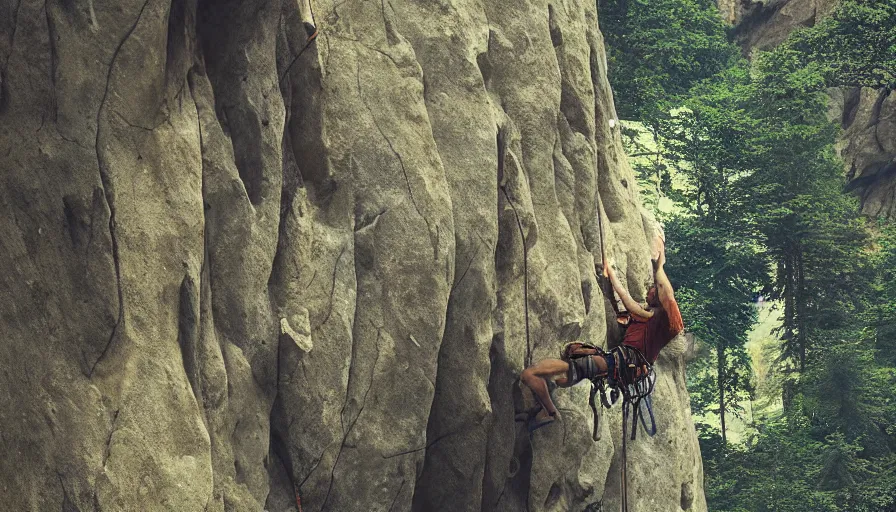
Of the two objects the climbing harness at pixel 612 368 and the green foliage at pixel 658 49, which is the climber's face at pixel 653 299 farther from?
the green foliage at pixel 658 49

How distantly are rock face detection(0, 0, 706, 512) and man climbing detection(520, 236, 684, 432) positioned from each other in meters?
0.30

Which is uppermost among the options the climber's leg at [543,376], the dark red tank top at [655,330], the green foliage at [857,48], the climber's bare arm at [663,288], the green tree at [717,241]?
the green foliage at [857,48]

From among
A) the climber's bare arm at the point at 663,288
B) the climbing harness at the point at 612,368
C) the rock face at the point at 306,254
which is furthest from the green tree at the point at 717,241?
the climber's bare arm at the point at 663,288

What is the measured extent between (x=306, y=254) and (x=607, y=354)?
3865mm

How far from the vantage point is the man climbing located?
13.4 meters

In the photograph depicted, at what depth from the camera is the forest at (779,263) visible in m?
29.6

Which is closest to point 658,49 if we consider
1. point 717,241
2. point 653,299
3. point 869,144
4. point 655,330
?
point 869,144

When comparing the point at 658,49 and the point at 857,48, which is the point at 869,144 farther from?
the point at 658,49

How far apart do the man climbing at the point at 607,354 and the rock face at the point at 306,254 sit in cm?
30

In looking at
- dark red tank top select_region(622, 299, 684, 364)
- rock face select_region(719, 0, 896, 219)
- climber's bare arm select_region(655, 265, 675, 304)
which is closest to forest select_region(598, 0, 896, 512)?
rock face select_region(719, 0, 896, 219)

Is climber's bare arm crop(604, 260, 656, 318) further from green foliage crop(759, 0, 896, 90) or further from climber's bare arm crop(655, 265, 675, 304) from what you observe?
green foliage crop(759, 0, 896, 90)

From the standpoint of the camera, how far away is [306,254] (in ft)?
38.0

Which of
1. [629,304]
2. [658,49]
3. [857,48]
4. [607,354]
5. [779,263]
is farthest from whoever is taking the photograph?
[857,48]

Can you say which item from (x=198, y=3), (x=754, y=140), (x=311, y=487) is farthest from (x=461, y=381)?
(x=754, y=140)
